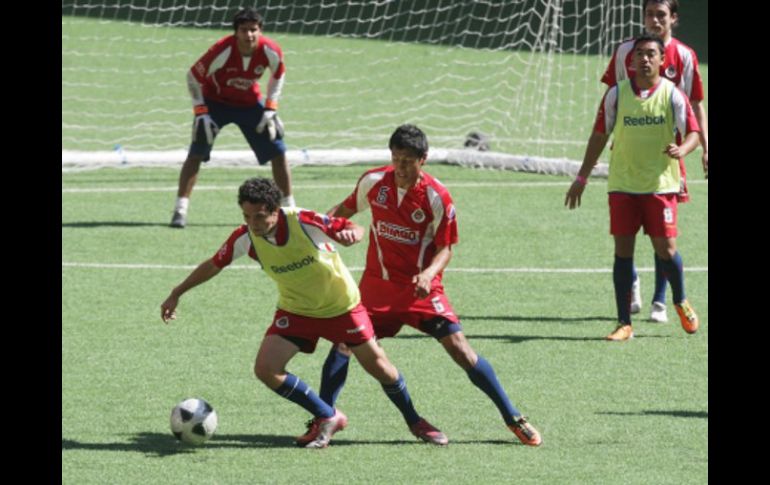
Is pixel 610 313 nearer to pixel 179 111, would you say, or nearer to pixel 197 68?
pixel 197 68

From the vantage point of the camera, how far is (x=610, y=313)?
11180 mm

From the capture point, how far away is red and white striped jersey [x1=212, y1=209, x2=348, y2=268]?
25.9 ft

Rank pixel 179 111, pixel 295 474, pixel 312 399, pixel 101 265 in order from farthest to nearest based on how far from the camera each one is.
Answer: pixel 179 111 → pixel 101 265 → pixel 312 399 → pixel 295 474

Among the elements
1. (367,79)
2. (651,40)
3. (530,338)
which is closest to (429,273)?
(530,338)

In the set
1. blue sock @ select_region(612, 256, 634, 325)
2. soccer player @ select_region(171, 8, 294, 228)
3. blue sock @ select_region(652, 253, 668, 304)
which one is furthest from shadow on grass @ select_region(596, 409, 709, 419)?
soccer player @ select_region(171, 8, 294, 228)

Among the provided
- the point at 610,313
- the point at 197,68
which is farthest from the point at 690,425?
the point at 197,68

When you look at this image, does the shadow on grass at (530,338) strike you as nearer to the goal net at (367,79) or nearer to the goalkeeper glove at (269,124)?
the goalkeeper glove at (269,124)

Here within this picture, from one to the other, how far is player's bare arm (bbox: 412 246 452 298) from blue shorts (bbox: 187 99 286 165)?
20.0ft

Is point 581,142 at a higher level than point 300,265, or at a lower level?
lower

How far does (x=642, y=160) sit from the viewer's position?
1023 cm

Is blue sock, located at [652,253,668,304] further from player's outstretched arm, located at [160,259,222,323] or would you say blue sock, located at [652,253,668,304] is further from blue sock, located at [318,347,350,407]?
player's outstretched arm, located at [160,259,222,323]

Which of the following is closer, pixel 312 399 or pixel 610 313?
pixel 312 399

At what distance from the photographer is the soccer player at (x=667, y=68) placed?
34.8ft

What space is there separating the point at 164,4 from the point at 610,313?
15980mm
